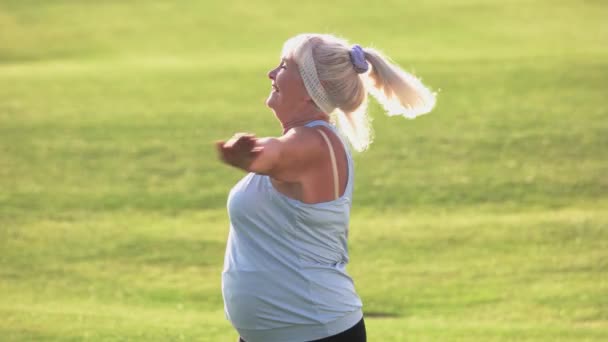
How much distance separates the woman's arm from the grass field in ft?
15.3

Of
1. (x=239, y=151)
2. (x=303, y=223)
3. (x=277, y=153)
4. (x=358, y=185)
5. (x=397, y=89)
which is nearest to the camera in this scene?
(x=239, y=151)

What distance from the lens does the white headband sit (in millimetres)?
4805

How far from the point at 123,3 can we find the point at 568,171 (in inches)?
857

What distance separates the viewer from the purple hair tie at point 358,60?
4.93 meters

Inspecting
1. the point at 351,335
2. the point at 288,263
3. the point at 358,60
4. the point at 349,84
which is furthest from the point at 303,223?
the point at 358,60

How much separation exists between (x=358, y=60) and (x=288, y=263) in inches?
39.4

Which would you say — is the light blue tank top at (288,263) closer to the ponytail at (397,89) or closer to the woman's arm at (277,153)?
the woman's arm at (277,153)

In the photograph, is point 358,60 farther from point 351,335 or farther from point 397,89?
point 351,335

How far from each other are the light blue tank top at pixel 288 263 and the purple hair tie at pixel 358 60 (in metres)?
0.32

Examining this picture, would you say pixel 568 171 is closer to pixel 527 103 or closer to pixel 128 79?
pixel 527 103

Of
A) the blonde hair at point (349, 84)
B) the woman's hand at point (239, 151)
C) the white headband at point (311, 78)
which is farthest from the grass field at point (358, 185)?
the woman's hand at point (239, 151)

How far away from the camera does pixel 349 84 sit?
16.2 feet

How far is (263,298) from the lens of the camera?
4.85 metres

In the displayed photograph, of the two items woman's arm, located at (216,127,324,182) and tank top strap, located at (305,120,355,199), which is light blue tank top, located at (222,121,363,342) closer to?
tank top strap, located at (305,120,355,199)
